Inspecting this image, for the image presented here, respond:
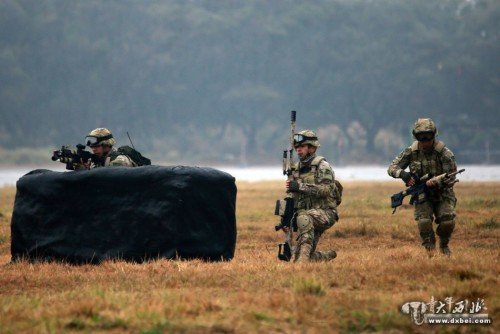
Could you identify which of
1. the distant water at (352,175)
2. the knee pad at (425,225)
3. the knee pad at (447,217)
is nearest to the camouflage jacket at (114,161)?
the knee pad at (425,225)

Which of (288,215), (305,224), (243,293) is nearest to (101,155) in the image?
(288,215)

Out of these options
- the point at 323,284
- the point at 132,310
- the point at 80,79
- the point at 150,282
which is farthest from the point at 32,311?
the point at 80,79

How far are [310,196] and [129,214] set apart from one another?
106 inches

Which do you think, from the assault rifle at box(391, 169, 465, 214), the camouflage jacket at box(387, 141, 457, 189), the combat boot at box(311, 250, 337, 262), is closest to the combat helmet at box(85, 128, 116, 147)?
the combat boot at box(311, 250, 337, 262)

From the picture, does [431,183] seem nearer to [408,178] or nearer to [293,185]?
[408,178]

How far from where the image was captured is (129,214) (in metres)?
13.7

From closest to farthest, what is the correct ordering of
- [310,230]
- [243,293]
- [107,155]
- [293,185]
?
1. [243,293]
2. [293,185]
3. [310,230]
4. [107,155]

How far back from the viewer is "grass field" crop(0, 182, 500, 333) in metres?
8.63

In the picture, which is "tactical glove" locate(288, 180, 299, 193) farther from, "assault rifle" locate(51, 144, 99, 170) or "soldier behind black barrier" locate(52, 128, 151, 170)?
"assault rifle" locate(51, 144, 99, 170)

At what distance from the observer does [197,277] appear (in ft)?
37.8

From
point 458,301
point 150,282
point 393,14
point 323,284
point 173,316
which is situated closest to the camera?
point 173,316

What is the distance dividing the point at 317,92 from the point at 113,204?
13534 cm

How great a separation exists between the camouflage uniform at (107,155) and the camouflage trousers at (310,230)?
2957 mm

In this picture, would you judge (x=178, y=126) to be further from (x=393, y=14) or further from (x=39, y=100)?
(x=393, y=14)
